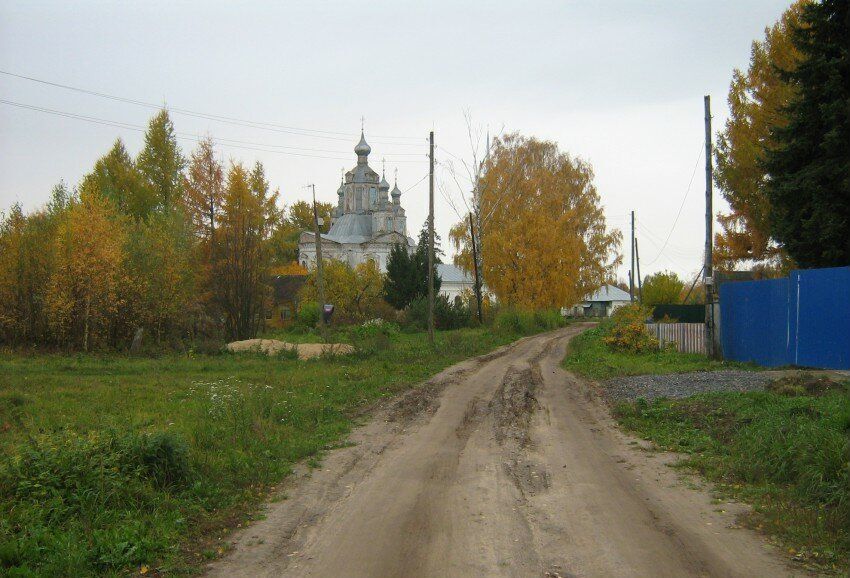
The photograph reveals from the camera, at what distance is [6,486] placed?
22.2ft

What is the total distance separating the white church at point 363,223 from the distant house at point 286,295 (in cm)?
2174

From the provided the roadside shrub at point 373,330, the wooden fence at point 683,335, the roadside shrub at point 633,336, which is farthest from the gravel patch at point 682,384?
the roadside shrub at point 373,330

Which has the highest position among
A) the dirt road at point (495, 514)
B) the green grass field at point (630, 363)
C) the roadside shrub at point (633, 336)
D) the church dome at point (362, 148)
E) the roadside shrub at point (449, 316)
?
the church dome at point (362, 148)

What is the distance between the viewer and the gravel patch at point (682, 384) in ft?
46.2

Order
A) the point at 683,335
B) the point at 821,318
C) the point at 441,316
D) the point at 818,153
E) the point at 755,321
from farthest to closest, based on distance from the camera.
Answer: the point at 441,316 → the point at 683,335 → the point at 755,321 → the point at 818,153 → the point at 821,318

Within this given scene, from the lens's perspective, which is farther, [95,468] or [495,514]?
[95,468]

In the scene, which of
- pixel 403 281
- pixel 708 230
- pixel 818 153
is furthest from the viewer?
pixel 403 281

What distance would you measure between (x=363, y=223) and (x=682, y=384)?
77.1 m

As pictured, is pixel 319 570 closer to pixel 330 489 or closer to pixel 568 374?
pixel 330 489

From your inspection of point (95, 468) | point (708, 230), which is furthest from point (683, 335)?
point (95, 468)

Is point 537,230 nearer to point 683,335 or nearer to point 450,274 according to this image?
point 683,335

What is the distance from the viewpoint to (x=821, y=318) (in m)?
15.6

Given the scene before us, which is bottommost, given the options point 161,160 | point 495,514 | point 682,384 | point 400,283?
point 495,514

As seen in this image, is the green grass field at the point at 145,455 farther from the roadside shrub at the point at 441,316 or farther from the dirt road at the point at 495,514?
the roadside shrub at the point at 441,316
